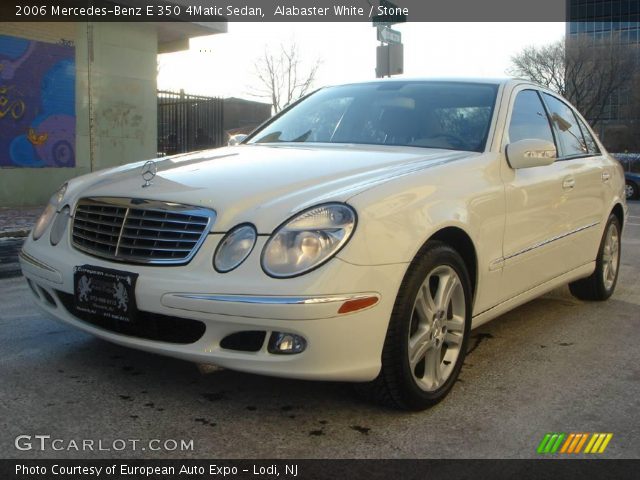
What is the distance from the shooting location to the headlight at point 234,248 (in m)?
2.72

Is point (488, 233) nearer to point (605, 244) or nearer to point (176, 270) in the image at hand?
point (176, 270)

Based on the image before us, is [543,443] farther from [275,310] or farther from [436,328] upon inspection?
[275,310]

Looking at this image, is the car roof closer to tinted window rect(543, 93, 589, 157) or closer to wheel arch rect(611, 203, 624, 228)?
tinted window rect(543, 93, 589, 157)

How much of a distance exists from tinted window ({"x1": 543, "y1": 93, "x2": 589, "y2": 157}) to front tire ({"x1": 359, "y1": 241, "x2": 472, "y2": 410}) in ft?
5.91

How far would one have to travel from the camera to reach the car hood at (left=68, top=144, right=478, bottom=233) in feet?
9.33

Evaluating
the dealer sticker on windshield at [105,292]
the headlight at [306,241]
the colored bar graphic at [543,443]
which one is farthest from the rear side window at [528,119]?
the dealer sticker on windshield at [105,292]

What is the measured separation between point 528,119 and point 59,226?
2.72 m

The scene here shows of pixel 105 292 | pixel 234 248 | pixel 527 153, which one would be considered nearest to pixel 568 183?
pixel 527 153

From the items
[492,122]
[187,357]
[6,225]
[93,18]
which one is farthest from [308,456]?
[93,18]

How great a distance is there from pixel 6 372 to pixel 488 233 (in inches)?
93.9

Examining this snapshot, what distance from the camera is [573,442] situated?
278cm

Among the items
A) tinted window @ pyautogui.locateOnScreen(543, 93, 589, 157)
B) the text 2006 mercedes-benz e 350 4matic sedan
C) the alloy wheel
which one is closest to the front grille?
the text 2006 mercedes-benz e 350 4matic sedan
